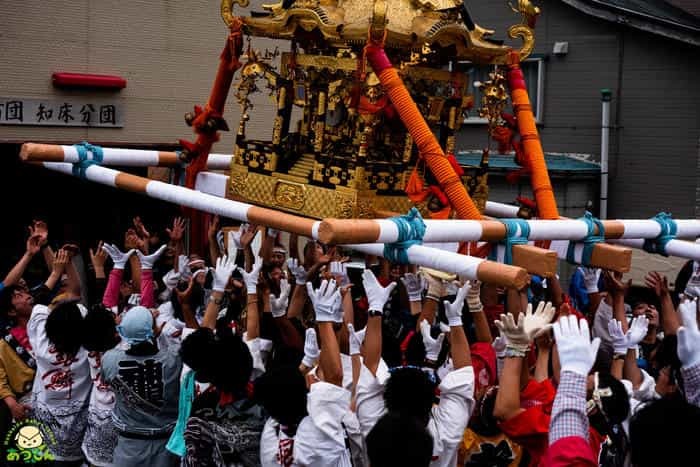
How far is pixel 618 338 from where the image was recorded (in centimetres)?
→ 501

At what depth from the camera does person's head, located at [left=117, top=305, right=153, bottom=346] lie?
499cm

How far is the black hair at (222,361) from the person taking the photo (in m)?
4.44

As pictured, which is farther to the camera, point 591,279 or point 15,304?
point 591,279

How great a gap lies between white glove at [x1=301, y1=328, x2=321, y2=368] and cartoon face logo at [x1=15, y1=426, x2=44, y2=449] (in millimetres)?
1926

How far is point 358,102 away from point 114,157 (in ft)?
7.33

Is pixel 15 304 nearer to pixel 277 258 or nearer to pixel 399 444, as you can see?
pixel 277 258

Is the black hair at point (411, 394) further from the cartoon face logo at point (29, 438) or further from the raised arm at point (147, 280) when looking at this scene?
the raised arm at point (147, 280)

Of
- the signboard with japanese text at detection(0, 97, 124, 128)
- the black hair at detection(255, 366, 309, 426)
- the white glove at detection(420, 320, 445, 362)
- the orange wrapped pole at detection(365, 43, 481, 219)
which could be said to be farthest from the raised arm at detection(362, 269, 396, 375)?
the signboard with japanese text at detection(0, 97, 124, 128)

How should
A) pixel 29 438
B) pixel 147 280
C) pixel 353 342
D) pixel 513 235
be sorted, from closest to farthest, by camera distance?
pixel 513 235
pixel 353 342
pixel 29 438
pixel 147 280

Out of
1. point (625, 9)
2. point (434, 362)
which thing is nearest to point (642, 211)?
point (625, 9)

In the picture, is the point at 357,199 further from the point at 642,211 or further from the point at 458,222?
the point at 642,211

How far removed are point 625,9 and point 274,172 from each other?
833 centimetres

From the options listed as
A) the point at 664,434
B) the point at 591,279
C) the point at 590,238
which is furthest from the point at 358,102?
the point at 664,434

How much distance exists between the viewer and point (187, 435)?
4.48 meters
